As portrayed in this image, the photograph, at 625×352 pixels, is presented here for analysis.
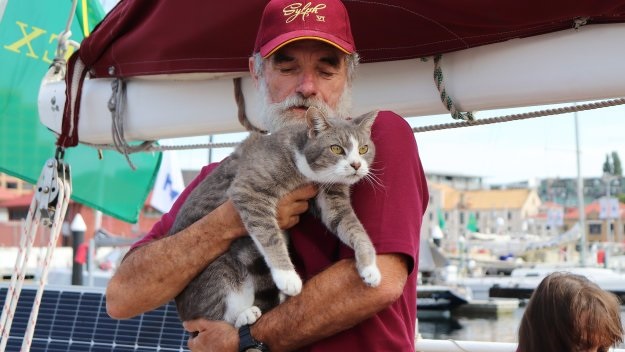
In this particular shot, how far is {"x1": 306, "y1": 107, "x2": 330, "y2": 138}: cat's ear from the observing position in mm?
2115

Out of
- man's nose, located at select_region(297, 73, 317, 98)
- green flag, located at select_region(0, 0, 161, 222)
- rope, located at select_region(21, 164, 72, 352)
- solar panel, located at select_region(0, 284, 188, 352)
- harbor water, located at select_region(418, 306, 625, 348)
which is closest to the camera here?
man's nose, located at select_region(297, 73, 317, 98)

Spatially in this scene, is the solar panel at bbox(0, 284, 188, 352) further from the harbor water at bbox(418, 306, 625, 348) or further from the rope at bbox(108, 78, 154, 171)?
the harbor water at bbox(418, 306, 625, 348)

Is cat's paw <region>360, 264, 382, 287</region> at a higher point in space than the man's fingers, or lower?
lower

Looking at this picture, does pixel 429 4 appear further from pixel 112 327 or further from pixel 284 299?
pixel 112 327

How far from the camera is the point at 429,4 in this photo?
236 cm

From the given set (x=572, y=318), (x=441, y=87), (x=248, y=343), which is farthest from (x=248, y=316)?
(x=572, y=318)

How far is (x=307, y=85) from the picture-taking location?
226 cm

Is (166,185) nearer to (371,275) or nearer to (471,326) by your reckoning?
(371,275)

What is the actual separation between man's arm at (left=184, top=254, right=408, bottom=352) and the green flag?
3267 mm

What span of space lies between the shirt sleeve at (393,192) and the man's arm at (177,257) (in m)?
0.20

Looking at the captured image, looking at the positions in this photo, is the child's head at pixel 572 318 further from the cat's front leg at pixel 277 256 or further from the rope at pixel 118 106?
the rope at pixel 118 106

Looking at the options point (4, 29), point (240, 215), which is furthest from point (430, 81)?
point (4, 29)

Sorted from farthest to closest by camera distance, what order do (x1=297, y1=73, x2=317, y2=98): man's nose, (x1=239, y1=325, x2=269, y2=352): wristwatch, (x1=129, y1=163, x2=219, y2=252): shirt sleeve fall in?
(x1=129, y1=163, x2=219, y2=252): shirt sleeve
(x1=297, y1=73, x2=317, y2=98): man's nose
(x1=239, y1=325, x2=269, y2=352): wristwatch

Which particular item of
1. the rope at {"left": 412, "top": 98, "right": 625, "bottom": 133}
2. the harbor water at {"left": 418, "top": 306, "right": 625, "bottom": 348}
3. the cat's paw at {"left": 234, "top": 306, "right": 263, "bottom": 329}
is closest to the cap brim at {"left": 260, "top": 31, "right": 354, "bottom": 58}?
the rope at {"left": 412, "top": 98, "right": 625, "bottom": 133}
